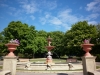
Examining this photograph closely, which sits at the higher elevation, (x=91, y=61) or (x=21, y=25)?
(x=21, y=25)

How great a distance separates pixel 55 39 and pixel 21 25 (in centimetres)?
2342

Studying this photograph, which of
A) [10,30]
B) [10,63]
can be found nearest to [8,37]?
[10,30]

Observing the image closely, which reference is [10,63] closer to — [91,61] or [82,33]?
[91,61]

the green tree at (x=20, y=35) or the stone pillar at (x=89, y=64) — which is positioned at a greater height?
the green tree at (x=20, y=35)

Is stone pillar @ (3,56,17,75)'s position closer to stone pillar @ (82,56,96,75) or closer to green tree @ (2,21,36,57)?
stone pillar @ (82,56,96,75)

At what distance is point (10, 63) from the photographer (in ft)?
31.5

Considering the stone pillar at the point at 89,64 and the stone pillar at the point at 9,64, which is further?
the stone pillar at the point at 9,64

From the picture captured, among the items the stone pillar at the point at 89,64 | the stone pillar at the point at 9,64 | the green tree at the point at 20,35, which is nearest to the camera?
the stone pillar at the point at 89,64

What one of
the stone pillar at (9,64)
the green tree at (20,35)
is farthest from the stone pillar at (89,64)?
the green tree at (20,35)

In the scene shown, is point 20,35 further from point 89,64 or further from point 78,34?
point 89,64

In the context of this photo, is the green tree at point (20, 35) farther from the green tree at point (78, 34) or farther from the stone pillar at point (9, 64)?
the stone pillar at point (9, 64)

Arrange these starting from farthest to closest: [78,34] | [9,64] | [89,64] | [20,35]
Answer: [20,35], [78,34], [9,64], [89,64]

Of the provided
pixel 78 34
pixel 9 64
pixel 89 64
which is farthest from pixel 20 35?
pixel 89 64

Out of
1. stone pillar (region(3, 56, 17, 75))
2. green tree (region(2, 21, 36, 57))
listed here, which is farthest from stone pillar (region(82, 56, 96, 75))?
green tree (region(2, 21, 36, 57))
